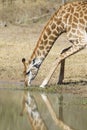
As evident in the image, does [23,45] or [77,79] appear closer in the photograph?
[77,79]

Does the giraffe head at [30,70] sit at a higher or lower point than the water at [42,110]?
higher

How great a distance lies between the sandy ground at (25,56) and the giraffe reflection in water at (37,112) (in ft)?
7.34

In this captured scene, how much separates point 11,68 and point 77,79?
2.46 metres

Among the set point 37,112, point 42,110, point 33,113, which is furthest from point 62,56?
point 33,113

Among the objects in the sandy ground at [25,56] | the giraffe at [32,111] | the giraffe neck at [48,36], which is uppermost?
the giraffe neck at [48,36]

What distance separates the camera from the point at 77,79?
642 inches

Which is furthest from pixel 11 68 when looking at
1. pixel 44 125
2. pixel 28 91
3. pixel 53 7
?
pixel 53 7

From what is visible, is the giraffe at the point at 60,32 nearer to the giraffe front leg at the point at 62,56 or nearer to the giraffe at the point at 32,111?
the giraffe front leg at the point at 62,56

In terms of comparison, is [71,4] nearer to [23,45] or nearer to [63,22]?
[63,22]

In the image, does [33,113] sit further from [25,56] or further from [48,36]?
[25,56]

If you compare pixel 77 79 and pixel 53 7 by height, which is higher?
pixel 53 7

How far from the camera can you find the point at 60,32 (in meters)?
15.2

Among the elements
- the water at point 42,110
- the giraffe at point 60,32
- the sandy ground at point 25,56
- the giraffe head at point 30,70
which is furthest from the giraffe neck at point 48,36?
the water at point 42,110

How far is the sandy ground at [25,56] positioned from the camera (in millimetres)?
16703
